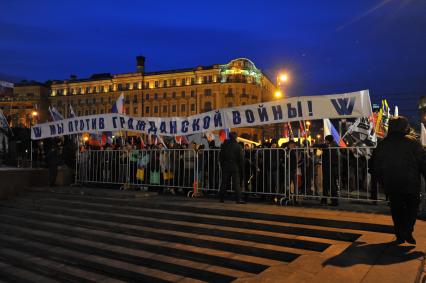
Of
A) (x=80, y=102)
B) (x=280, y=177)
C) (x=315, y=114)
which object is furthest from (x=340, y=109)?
(x=80, y=102)

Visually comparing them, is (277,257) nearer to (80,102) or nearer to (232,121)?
Result: (232,121)

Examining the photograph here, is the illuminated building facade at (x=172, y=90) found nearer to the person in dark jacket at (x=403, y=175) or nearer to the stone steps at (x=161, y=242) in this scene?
the stone steps at (x=161, y=242)

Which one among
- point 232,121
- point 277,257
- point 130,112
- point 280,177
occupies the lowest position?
point 277,257

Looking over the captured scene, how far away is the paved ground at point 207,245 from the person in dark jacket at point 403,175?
1.18ft

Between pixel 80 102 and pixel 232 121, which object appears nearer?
pixel 232 121

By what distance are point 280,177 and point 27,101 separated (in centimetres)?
12217

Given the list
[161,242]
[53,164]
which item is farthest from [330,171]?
[53,164]

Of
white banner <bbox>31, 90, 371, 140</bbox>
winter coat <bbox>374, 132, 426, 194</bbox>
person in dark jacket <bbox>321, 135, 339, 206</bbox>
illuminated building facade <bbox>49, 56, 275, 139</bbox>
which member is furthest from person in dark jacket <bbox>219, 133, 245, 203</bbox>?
illuminated building facade <bbox>49, 56, 275, 139</bbox>

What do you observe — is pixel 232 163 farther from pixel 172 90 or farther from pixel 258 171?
pixel 172 90

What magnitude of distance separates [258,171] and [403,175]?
16.1 feet

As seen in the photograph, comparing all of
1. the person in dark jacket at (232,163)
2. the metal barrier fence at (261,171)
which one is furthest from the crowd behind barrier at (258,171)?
the person in dark jacket at (232,163)

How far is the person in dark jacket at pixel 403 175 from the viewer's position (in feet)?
17.8

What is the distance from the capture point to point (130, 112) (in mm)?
113000

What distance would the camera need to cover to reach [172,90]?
350 feet
